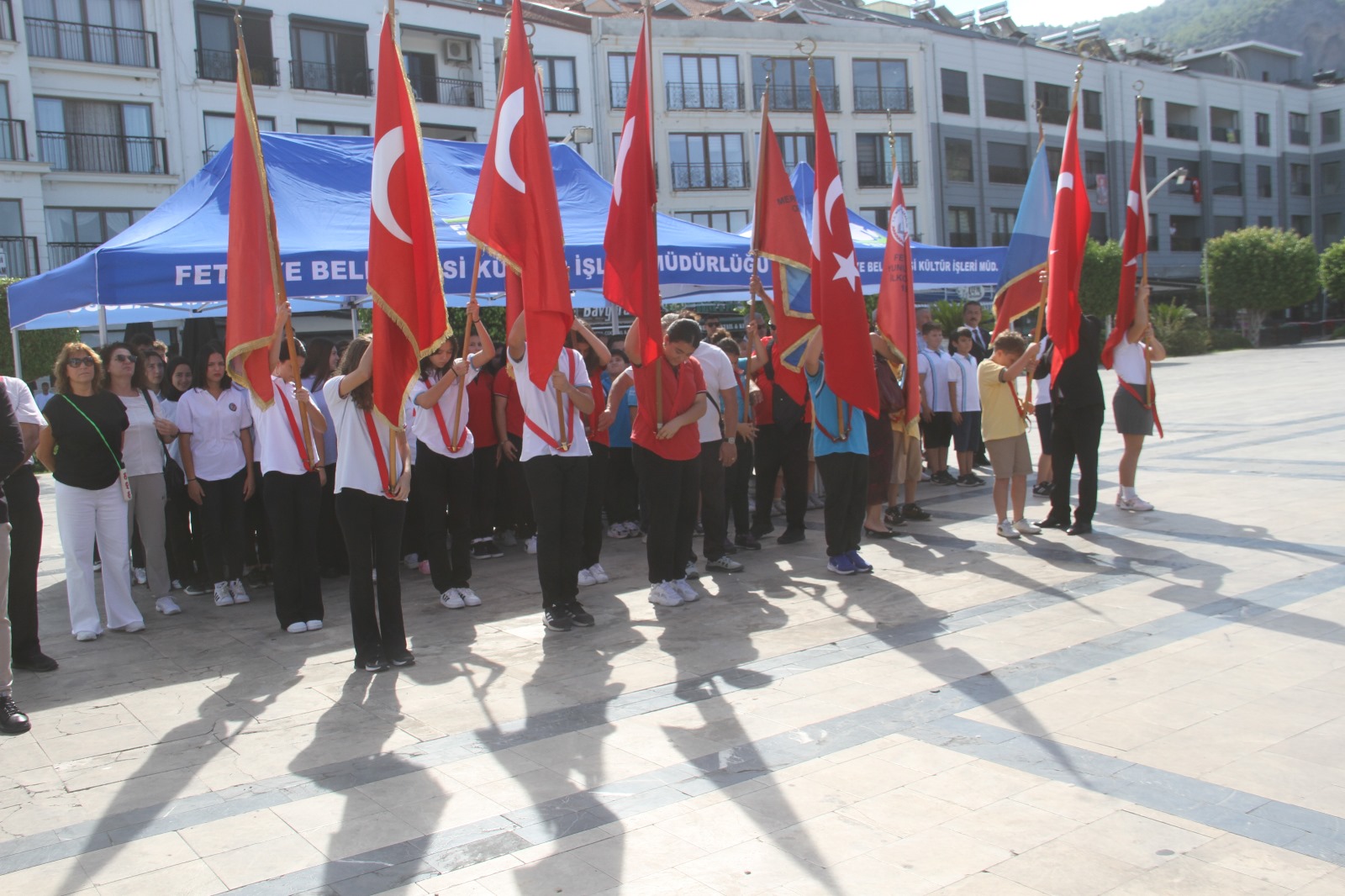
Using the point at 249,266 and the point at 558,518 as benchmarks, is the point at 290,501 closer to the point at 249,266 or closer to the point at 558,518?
the point at 249,266

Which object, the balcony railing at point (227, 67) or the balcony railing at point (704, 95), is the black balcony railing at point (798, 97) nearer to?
the balcony railing at point (704, 95)

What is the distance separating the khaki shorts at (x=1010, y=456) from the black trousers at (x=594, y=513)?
311 cm

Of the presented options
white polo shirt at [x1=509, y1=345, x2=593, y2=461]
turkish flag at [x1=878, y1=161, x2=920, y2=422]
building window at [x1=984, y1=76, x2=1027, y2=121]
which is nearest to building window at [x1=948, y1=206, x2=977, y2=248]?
building window at [x1=984, y1=76, x2=1027, y2=121]

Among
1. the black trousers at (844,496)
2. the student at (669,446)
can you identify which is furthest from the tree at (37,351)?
the black trousers at (844,496)

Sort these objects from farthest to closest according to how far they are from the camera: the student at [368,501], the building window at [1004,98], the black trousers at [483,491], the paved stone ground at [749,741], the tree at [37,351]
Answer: the building window at [1004,98], the tree at [37,351], the black trousers at [483,491], the student at [368,501], the paved stone ground at [749,741]

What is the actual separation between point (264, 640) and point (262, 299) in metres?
2.13

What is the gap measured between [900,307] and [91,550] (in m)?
6.13

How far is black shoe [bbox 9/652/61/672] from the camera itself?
6.52 metres

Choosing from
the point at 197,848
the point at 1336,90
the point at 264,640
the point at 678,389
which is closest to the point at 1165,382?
the point at 678,389

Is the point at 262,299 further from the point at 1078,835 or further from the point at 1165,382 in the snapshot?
the point at 1165,382

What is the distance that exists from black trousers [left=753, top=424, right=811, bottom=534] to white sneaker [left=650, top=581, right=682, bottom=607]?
2.31 meters

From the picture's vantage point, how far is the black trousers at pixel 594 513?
313 inches

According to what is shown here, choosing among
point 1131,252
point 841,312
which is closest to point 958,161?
point 1131,252

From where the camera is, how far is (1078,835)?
3.76 meters
